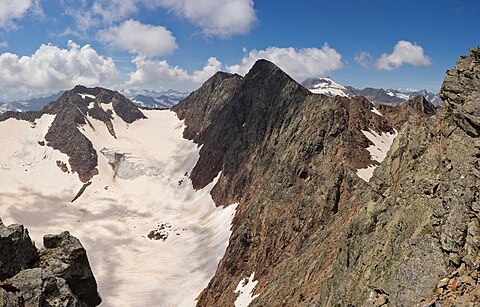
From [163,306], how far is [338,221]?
46.3 m

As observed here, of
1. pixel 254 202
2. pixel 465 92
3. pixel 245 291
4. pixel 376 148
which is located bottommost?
pixel 245 291

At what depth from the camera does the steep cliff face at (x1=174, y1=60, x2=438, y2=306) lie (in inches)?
1746

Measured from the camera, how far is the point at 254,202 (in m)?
75.2

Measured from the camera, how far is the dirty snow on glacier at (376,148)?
2249 inches

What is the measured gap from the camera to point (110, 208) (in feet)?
445

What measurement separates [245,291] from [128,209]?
287 ft

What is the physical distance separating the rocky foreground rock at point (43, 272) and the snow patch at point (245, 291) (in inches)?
1234

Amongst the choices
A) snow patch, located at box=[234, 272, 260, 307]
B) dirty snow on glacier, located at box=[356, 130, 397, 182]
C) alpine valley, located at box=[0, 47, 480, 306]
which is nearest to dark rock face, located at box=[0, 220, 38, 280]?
alpine valley, located at box=[0, 47, 480, 306]

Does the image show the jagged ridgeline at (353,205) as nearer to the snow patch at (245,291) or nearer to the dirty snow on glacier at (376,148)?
the snow patch at (245,291)

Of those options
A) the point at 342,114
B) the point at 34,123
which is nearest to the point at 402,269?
the point at 342,114

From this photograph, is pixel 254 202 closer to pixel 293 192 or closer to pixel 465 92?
pixel 293 192

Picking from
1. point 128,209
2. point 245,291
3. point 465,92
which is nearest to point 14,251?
point 465,92

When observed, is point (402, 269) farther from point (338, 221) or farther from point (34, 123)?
point (34, 123)

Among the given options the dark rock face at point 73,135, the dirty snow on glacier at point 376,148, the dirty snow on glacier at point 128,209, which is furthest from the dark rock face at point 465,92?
the dark rock face at point 73,135
